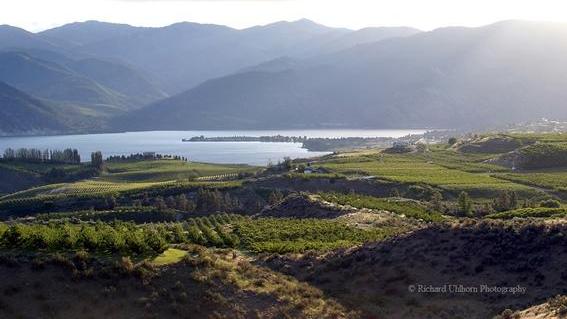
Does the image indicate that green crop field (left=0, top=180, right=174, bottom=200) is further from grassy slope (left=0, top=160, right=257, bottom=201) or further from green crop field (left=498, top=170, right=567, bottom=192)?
green crop field (left=498, top=170, right=567, bottom=192)

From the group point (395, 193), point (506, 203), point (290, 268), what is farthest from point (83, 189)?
point (290, 268)

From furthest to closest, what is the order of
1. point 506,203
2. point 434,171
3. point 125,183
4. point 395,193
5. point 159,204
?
point 125,183 < point 434,171 < point 159,204 < point 395,193 < point 506,203

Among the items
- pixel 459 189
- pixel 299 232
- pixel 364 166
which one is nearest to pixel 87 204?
pixel 364 166

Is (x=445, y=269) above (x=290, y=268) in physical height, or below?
above

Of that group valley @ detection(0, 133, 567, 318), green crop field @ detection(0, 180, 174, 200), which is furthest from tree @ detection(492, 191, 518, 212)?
green crop field @ detection(0, 180, 174, 200)

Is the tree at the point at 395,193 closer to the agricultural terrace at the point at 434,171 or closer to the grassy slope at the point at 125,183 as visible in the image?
the agricultural terrace at the point at 434,171

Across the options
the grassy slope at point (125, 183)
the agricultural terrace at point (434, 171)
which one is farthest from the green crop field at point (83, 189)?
the agricultural terrace at point (434, 171)

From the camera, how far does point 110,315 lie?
2902cm

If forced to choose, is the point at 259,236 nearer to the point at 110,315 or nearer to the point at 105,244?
the point at 105,244

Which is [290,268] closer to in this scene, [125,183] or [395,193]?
[395,193]

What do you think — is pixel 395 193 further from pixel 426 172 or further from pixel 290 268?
pixel 290 268

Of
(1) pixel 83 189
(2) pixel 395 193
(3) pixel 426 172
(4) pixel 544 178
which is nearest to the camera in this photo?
(2) pixel 395 193

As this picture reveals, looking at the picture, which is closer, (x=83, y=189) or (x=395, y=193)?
(x=395, y=193)

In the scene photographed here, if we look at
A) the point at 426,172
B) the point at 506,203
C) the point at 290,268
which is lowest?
the point at 506,203
